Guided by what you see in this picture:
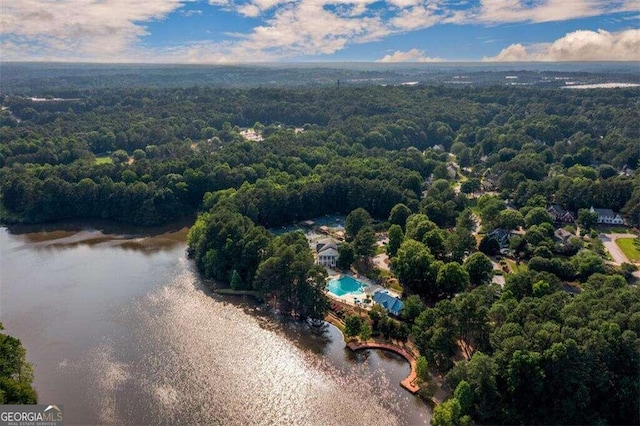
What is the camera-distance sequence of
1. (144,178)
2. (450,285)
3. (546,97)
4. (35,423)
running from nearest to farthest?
(35,423) → (450,285) → (144,178) → (546,97)

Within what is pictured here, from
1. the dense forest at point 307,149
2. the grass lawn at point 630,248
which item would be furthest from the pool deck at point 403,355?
the grass lawn at point 630,248

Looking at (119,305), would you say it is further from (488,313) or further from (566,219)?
(566,219)

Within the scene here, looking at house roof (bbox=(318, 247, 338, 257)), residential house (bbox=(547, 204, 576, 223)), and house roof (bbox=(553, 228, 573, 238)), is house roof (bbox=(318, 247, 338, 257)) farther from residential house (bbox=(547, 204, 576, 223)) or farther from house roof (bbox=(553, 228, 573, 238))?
residential house (bbox=(547, 204, 576, 223))

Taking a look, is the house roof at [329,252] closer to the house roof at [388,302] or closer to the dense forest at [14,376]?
the house roof at [388,302]

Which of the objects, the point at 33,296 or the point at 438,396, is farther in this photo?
the point at 33,296

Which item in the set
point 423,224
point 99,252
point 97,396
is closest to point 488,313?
point 423,224

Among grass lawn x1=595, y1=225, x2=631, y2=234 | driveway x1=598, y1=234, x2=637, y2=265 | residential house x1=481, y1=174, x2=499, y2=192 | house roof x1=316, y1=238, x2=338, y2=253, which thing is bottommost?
grass lawn x1=595, y1=225, x2=631, y2=234

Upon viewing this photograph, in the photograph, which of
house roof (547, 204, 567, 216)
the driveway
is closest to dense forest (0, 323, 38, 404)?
the driveway

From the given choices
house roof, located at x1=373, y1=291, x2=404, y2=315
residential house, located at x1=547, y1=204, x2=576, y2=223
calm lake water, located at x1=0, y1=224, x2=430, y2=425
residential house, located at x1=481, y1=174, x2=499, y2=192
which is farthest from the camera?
residential house, located at x1=481, y1=174, x2=499, y2=192

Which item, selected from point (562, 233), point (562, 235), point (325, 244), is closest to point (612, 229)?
point (562, 233)
